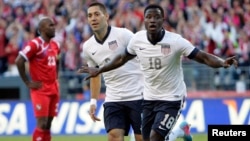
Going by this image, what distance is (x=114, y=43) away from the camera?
12.8 metres

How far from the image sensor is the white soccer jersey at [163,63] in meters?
11.6

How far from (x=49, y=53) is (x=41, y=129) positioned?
139cm

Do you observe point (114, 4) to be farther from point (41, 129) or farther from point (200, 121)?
point (41, 129)

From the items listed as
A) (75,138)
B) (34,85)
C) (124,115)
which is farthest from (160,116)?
(75,138)

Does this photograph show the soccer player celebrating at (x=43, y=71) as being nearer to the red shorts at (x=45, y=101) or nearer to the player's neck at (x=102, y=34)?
the red shorts at (x=45, y=101)

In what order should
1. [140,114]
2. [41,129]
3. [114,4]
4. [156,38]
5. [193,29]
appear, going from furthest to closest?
[114,4] < [193,29] < [41,129] < [140,114] < [156,38]

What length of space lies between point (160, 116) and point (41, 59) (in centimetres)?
454

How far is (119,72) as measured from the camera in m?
12.8

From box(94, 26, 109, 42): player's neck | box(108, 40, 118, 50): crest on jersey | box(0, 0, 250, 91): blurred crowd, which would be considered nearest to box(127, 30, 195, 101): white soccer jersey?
box(108, 40, 118, 50): crest on jersey

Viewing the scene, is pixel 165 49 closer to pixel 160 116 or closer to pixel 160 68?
pixel 160 68

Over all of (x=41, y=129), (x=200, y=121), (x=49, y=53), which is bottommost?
(x=200, y=121)

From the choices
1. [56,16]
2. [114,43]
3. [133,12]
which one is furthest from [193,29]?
[114,43]

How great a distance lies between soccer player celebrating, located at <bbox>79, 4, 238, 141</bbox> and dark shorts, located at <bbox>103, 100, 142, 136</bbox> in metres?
0.66

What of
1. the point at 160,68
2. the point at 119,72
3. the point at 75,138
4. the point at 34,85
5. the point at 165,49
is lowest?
the point at 75,138
